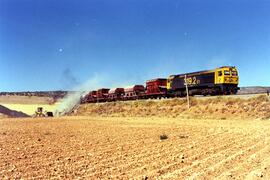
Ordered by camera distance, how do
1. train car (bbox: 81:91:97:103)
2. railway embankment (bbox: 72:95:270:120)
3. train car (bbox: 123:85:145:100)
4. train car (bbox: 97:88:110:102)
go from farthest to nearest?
train car (bbox: 81:91:97:103) → train car (bbox: 97:88:110:102) → train car (bbox: 123:85:145:100) → railway embankment (bbox: 72:95:270:120)

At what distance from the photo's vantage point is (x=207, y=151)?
43.4 feet

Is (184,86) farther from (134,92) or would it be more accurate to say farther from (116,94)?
(116,94)

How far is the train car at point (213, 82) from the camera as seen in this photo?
137 feet

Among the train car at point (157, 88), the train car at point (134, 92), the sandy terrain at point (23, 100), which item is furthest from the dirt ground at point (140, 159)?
the sandy terrain at point (23, 100)

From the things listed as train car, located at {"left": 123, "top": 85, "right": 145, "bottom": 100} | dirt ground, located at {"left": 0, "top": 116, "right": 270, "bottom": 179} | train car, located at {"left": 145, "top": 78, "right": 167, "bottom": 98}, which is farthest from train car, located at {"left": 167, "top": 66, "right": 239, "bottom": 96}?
dirt ground, located at {"left": 0, "top": 116, "right": 270, "bottom": 179}

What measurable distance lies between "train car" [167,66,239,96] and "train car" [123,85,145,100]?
11.8 m

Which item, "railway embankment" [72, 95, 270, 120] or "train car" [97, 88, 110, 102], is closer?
"railway embankment" [72, 95, 270, 120]

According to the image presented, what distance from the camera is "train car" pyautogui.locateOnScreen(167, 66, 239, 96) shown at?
4175 cm

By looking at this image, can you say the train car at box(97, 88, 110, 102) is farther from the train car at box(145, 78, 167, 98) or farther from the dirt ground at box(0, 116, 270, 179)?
the dirt ground at box(0, 116, 270, 179)

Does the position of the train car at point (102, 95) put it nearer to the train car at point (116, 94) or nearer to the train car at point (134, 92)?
the train car at point (116, 94)

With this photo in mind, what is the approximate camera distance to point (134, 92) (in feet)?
200

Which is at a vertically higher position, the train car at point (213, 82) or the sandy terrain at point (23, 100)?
the sandy terrain at point (23, 100)

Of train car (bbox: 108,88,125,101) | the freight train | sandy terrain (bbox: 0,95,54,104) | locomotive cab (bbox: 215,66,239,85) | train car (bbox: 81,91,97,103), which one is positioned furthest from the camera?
sandy terrain (bbox: 0,95,54,104)

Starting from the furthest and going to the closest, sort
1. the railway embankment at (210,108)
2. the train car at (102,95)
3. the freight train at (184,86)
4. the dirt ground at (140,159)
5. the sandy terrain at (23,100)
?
the sandy terrain at (23,100), the train car at (102,95), the freight train at (184,86), the railway embankment at (210,108), the dirt ground at (140,159)
